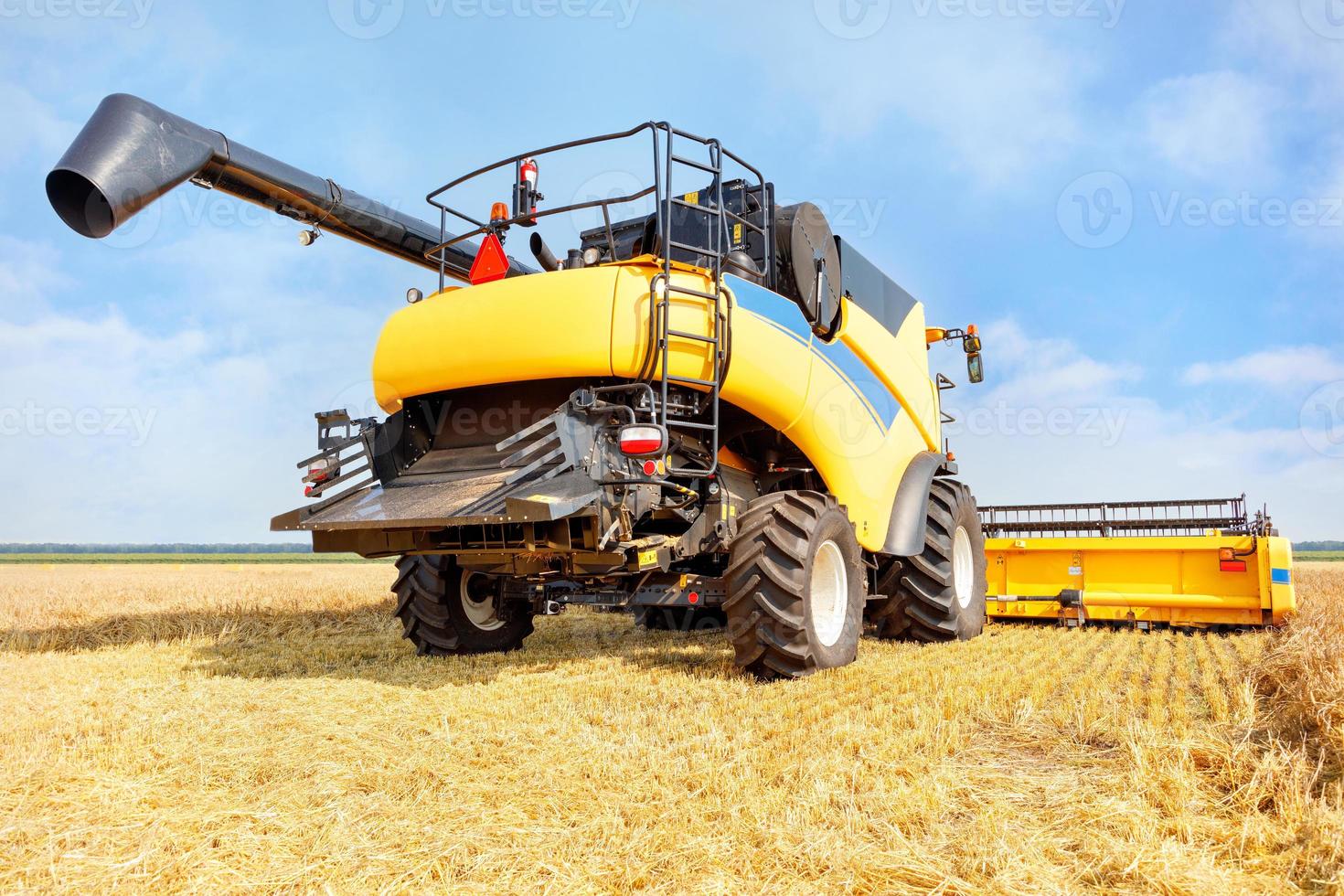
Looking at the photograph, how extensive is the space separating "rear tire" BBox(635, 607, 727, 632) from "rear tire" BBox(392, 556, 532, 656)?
2.04m

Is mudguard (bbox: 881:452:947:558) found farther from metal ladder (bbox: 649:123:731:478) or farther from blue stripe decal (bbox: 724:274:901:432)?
metal ladder (bbox: 649:123:731:478)

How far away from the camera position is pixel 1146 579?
887 centimetres

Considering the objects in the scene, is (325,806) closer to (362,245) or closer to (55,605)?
(362,245)

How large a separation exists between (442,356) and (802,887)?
406 cm

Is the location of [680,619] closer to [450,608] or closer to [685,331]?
[450,608]

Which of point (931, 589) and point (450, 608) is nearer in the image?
point (450, 608)

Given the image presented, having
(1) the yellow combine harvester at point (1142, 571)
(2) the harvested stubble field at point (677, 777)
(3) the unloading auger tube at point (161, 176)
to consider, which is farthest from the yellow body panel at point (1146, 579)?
(3) the unloading auger tube at point (161, 176)

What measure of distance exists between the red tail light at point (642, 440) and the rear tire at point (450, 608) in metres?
2.16

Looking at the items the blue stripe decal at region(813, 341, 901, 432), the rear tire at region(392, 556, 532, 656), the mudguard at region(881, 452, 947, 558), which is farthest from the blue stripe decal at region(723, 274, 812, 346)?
the rear tire at region(392, 556, 532, 656)

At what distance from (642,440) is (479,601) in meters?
2.53

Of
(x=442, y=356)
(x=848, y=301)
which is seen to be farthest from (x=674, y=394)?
(x=848, y=301)

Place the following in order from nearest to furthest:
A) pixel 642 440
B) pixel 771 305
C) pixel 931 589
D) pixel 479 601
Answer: pixel 642 440
pixel 771 305
pixel 479 601
pixel 931 589

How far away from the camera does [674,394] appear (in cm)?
544

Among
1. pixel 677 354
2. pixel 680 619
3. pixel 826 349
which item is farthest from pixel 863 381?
pixel 680 619
